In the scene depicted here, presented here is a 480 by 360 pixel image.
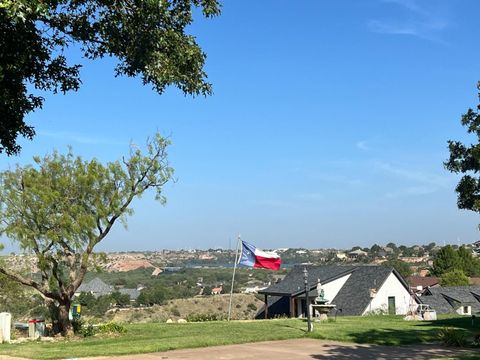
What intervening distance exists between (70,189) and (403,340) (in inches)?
502

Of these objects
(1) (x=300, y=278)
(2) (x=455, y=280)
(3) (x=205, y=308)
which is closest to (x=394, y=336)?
(1) (x=300, y=278)

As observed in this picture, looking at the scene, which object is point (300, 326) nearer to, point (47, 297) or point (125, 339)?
point (125, 339)

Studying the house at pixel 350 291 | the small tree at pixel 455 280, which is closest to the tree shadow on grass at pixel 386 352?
the house at pixel 350 291

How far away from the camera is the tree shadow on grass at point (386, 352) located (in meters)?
12.7

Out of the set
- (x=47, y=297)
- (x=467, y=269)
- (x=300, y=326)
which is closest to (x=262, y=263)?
(x=300, y=326)

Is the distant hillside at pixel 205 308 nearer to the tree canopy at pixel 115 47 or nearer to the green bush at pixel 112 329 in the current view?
the green bush at pixel 112 329

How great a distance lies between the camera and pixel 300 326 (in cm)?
2044

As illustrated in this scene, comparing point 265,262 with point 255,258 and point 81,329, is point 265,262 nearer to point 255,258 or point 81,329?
point 255,258

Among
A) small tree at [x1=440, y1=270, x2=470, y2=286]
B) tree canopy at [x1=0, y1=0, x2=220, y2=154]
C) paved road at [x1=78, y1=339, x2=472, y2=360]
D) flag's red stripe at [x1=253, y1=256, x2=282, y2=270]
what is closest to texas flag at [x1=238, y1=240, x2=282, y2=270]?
flag's red stripe at [x1=253, y1=256, x2=282, y2=270]

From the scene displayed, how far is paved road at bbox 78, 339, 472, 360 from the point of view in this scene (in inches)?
509

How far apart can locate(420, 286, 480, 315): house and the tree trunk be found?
30529mm

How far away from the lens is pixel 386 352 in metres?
13.6

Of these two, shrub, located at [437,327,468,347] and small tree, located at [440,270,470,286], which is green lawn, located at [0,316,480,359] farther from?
small tree, located at [440,270,470,286]

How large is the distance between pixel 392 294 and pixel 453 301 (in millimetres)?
5261
